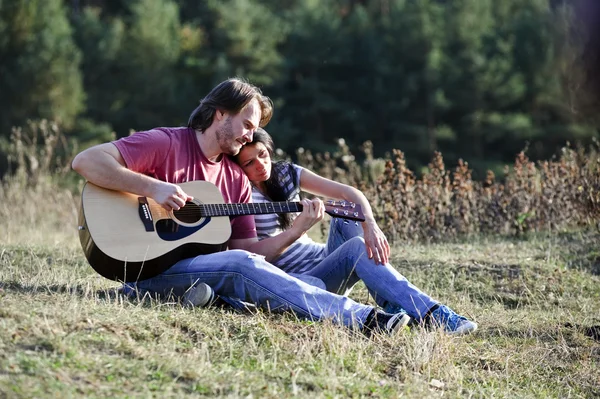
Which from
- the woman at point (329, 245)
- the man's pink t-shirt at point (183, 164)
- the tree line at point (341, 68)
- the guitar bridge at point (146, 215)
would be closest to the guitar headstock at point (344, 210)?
the woman at point (329, 245)

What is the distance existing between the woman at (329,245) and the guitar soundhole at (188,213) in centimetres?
43

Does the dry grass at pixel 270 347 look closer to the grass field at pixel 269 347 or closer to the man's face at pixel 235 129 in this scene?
the grass field at pixel 269 347

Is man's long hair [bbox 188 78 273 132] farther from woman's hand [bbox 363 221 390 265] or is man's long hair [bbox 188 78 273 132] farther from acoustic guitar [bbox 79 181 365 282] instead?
woman's hand [bbox 363 221 390 265]

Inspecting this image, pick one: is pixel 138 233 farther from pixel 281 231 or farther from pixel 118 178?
pixel 281 231

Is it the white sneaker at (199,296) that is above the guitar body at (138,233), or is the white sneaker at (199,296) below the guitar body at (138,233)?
below

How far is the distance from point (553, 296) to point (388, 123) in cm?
2522

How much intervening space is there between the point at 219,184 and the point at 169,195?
0.49 m

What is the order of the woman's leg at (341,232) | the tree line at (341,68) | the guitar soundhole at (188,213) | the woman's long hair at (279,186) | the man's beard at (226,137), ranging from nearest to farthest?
the guitar soundhole at (188,213) < the man's beard at (226,137) < the woman's leg at (341,232) < the woman's long hair at (279,186) < the tree line at (341,68)

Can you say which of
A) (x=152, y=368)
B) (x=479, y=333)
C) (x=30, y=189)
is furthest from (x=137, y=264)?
(x=30, y=189)

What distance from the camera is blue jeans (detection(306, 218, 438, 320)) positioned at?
4.85m

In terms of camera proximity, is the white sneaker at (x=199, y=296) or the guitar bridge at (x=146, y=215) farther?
the guitar bridge at (x=146, y=215)

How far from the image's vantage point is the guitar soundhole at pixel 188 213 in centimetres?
495

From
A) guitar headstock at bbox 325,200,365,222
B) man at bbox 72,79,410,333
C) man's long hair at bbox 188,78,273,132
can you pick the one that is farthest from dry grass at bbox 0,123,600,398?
man's long hair at bbox 188,78,273,132

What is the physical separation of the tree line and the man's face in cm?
2176
